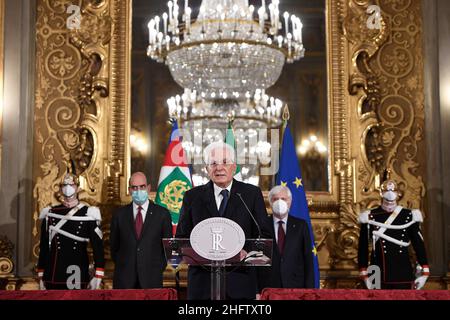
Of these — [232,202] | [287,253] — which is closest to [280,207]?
A: [287,253]

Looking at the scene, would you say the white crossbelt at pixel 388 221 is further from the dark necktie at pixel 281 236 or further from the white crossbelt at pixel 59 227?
the white crossbelt at pixel 59 227

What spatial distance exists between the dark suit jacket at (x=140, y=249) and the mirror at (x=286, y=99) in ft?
3.45

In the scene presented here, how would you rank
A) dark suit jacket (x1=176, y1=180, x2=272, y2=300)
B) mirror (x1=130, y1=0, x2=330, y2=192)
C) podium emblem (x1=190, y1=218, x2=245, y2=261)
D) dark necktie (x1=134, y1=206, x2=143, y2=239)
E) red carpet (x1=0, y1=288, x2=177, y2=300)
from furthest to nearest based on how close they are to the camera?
mirror (x1=130, y1=0, x2=330, y2=192)
dark necktie (x1=134, y1=206, x2=143, y2=239)
dark suit jacket (x1=176, y1=180, x2=272, y2=300)
podium emblem (x1=190, y1=218, x2=245, y2=261)
red carpet (x1=0, y1=288, x2=177, y2=300)

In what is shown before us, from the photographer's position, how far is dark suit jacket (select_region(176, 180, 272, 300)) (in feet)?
14.1

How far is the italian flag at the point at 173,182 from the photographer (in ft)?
21.5

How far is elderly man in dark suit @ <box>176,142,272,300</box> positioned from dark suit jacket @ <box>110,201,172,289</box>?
1252 mm

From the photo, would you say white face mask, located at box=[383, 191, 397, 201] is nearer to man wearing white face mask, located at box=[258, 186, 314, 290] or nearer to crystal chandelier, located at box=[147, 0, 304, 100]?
man wearing white face mask, located at box=[258, 186, 314, 290]

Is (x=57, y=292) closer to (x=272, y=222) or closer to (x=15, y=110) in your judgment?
(x=272, y=222)

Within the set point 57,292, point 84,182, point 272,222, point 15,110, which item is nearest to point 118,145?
point 84,182

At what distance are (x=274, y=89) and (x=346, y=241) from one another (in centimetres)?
140

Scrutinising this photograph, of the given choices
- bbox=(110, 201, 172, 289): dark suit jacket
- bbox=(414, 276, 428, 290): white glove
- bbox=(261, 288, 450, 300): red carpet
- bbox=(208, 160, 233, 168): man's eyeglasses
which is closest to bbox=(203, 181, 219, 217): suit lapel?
bbox=(208, 160, 233, 168): man's eyeglasses

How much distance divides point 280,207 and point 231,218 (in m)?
1.10

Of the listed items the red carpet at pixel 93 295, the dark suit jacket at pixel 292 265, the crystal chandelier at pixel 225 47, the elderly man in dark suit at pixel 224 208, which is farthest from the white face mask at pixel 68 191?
the red carpet at pixel 93 295

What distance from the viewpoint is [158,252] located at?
5648 millimetres
